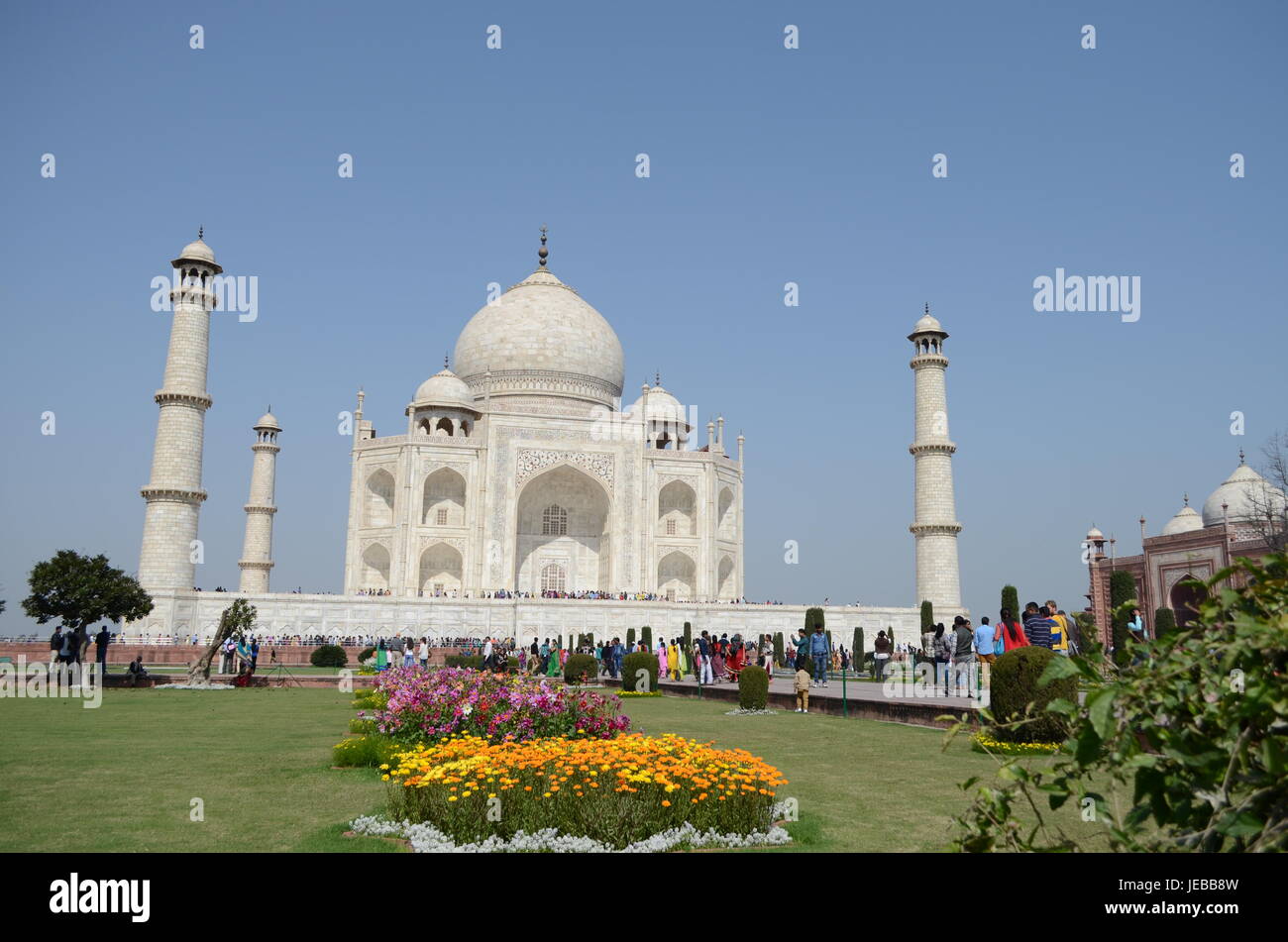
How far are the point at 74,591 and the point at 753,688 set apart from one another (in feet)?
43.4

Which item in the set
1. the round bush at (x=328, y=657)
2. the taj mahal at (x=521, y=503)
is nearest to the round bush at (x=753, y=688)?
the round bush at (x=328, y=657)

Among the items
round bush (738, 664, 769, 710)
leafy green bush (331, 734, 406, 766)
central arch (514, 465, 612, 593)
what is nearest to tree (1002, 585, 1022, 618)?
round bush (738, 664, 769, 710)

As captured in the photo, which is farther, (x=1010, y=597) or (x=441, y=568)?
(x=441, y=568)

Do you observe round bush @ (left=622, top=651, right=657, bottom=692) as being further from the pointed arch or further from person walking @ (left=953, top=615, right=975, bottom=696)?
the pointed arch

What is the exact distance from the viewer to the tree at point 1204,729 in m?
1.61

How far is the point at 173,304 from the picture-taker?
3334 centimetres

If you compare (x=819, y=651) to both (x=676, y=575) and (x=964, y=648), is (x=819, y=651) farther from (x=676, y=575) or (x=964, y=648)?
(x=676, y=575)

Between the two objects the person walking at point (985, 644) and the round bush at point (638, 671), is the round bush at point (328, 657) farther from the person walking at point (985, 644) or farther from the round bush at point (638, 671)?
the person walking at point (985, 644)

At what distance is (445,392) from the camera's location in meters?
41.9

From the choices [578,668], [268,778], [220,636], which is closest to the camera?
[268,778]

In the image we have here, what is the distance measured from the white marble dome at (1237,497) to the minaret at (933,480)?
A: 11400 mm

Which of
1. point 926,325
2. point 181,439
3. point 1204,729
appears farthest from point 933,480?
point 1204,729
